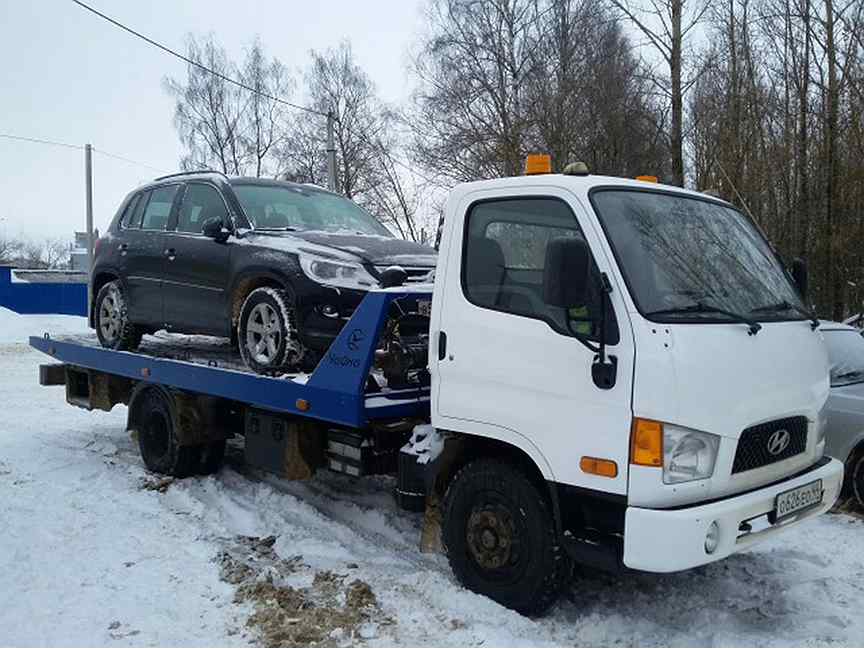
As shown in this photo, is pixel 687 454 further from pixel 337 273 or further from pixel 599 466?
pixel 337 273

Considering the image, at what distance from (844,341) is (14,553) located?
6.65 meters

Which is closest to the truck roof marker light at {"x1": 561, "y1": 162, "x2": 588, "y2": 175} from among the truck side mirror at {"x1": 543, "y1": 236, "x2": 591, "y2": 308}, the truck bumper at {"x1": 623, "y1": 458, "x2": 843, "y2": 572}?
the truck side mirror at {"x1": 543, "y1": 236, "x2": 591, "y2": 308}

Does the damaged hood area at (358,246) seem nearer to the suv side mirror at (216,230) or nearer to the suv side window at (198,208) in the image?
the suv side mirror at (216,230)

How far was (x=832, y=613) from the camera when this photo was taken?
3.93 meters

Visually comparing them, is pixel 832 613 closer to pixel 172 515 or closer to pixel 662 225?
pixel 662 225

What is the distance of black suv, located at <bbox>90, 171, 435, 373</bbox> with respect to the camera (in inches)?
212

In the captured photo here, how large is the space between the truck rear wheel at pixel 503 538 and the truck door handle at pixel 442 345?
0.60m

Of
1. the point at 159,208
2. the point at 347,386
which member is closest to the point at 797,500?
the point at 347,386

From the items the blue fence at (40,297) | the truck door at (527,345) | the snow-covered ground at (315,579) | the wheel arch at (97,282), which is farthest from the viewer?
the blue fence at (40,297)

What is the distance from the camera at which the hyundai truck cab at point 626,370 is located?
3.27 m

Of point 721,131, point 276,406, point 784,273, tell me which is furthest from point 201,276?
point 721,131

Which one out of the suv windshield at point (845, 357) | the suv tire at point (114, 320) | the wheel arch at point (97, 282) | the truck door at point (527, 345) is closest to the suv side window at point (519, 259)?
the truck door at point (527, 345)

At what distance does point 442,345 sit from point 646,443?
1.26 metres

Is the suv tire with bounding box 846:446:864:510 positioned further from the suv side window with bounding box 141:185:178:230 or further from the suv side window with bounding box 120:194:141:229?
the suv side window with bounding box 120:194:141:229
